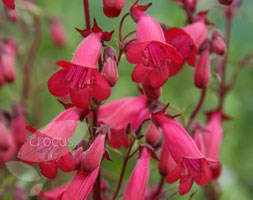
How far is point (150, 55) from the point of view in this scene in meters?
1.59

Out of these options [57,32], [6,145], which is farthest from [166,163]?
[57,32]

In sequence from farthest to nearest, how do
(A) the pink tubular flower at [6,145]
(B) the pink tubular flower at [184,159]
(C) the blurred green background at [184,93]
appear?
1. (C) the blurred green background at [184,93]
2. (A) the pink tubular flower at [6,145]
3. (B) the pink tubular flower at [184,159]

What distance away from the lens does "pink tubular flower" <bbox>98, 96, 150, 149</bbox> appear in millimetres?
1848

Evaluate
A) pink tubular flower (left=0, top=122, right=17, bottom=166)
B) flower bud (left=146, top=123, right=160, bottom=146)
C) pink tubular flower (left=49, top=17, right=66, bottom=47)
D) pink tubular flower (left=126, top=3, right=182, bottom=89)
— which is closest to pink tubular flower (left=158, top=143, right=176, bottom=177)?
flower bud (left=146, top=123, right=160, bottom=146)

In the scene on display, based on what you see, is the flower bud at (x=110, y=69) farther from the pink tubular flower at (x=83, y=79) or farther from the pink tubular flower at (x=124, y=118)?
the pink tubular flower at (x=124, y=118)

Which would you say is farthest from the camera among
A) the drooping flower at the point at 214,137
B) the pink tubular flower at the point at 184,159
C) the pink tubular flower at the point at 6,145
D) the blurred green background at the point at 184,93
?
the blurred green background at the point at 184,93

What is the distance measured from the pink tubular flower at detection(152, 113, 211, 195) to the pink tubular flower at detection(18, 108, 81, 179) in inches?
9.5

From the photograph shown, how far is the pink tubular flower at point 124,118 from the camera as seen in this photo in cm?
185

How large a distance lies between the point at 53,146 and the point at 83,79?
0.18m

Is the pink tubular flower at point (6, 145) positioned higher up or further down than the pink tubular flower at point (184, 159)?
further down

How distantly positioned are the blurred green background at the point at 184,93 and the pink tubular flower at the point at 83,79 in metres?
1.16

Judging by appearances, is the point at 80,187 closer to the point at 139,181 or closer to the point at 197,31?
the point at 139,181

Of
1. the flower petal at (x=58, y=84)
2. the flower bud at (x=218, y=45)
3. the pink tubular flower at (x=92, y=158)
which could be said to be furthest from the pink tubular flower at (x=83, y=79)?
the flower bud at (x=218, y=45)

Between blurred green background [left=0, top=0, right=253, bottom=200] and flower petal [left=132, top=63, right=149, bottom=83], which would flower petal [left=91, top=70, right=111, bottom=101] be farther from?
blurred green background [left=0, top=0, right=253, bottom=200]
